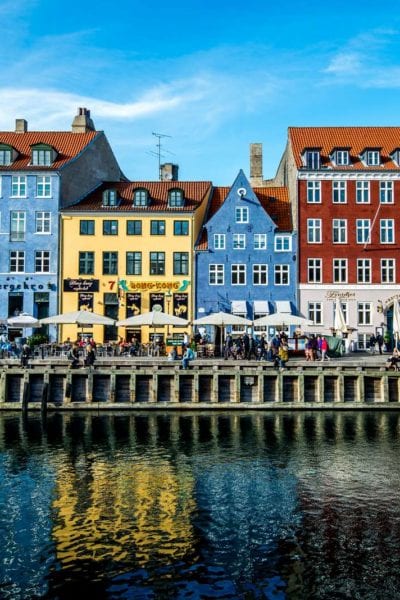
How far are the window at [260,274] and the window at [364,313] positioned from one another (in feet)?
25.8

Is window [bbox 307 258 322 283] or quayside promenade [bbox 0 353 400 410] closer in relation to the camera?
quayside promenade [bbox 0 353 400 410]

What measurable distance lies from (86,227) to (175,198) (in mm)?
7805

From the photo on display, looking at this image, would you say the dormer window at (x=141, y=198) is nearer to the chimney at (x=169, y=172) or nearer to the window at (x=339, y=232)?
the chimney at (x=169, y=172)

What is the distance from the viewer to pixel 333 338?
4422 centimetres

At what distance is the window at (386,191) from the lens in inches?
2095

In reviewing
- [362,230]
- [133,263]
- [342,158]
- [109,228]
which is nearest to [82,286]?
[133,263]

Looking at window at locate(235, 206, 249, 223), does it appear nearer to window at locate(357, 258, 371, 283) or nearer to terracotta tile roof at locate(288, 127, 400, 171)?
terracotta tile roof at locate(288, 127, 400, 171)

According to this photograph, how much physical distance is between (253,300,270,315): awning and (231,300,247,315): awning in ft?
2.67

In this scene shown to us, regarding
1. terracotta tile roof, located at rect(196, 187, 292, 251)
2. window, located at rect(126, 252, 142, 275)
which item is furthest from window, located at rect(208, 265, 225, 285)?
window, located at rect(126, 252, 142, 275)

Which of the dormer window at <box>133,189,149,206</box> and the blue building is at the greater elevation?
the dormer window at <box>133,189,149,206</box>

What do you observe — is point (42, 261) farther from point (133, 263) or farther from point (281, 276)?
point (281, 276)

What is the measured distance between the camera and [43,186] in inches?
2116

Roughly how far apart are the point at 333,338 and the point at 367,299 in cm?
938

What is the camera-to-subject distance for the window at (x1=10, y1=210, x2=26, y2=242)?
5344cm
